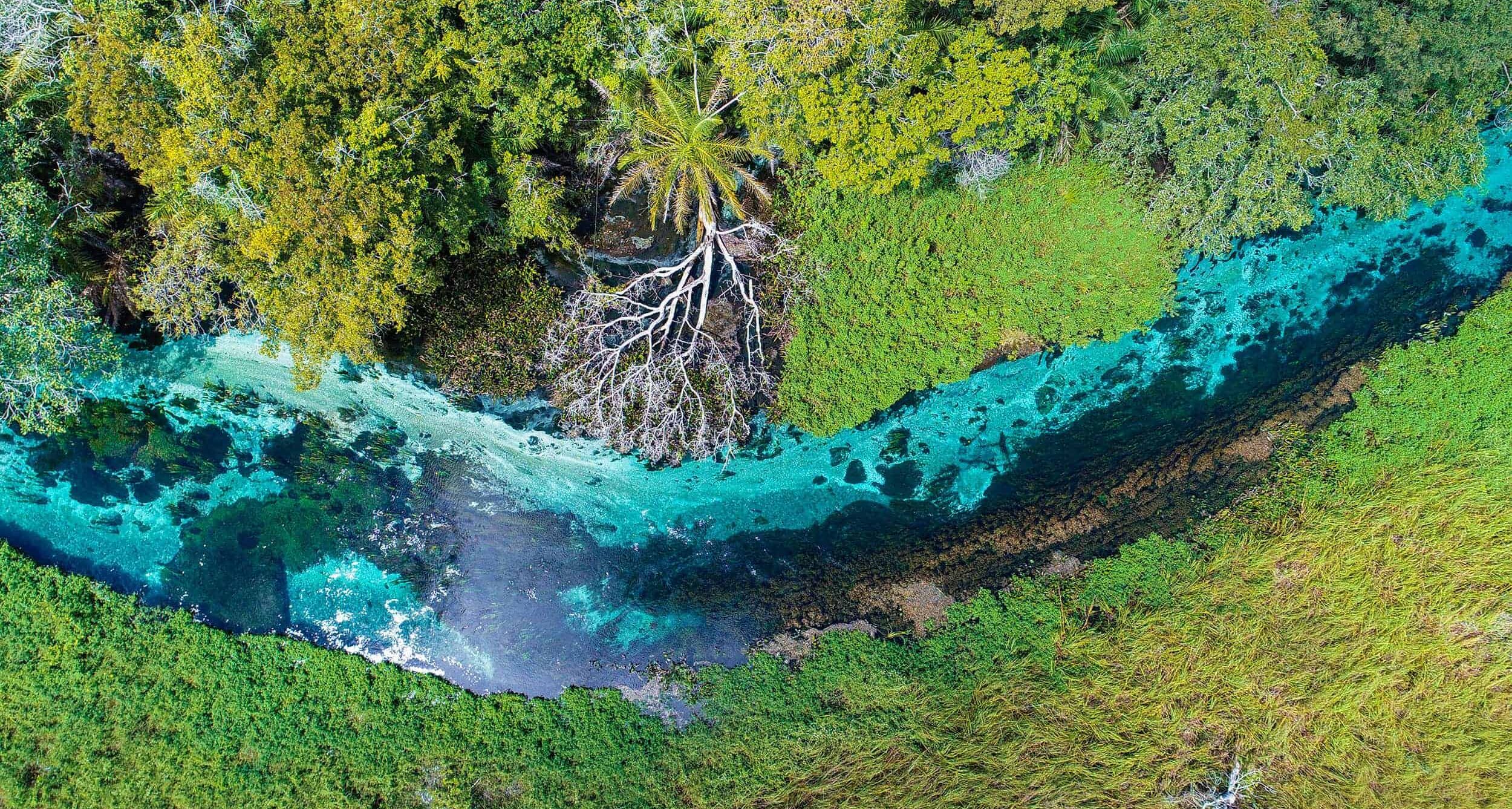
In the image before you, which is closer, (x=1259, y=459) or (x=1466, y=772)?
(x=1466, y=772)

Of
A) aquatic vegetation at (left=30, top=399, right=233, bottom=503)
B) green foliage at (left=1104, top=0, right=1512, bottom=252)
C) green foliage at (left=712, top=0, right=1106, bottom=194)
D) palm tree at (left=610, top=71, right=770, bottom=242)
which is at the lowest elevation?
aquatic vegetation at (left=30, top=399, right=233, bottom=503)

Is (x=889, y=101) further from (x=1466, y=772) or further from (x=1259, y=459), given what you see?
(x=1466, y=772)

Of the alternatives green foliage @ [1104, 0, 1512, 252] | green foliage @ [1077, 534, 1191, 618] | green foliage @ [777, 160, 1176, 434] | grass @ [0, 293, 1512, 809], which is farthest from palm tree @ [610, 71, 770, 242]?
green foliage @ [1077, 534, 1191, 618]

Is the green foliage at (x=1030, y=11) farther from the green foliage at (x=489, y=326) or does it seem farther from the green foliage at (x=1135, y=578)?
the green foliage at (x=1135, y=578)

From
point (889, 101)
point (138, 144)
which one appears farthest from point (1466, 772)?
point (138, 144)

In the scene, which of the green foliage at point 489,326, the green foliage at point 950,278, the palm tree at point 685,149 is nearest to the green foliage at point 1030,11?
the green foliage at point 950,278

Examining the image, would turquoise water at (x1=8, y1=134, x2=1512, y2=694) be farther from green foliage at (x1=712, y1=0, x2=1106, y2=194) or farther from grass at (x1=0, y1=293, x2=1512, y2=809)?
green foliage at (x1=712, y1=0, x2=1106, y2=194)
